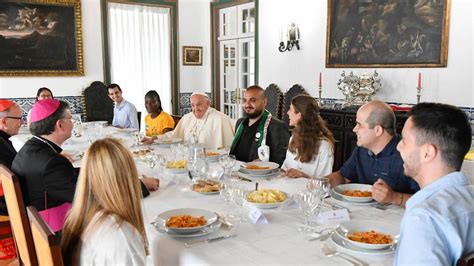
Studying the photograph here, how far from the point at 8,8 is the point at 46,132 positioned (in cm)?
567

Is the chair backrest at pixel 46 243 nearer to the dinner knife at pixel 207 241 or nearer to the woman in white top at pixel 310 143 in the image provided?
the dinner knife at pixel 207 241

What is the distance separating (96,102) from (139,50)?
142 centimetres

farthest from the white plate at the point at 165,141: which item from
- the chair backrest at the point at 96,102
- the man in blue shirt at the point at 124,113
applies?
the chair backrest at the point at 96,102

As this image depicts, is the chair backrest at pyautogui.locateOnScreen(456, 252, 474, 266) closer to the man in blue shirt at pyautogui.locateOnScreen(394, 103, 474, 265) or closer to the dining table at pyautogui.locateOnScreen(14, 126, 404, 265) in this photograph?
the man in blue shirt at pyautogui.locateOnScreen(394, 103, 474, 265)

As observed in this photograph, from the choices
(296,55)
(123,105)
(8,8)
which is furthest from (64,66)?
(296,55)

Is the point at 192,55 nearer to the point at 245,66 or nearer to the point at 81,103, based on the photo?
the point at 245,66

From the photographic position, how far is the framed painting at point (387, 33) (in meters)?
5.30

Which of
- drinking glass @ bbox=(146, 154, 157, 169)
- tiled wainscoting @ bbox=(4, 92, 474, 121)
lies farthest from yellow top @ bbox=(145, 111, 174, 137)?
drinking glass @ bbox=(146, 154, 157, 169)

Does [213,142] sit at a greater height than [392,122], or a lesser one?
lesser

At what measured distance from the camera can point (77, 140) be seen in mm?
4820

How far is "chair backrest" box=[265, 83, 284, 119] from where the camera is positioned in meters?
7.59

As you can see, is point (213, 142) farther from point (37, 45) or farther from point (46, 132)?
point (37, 45)

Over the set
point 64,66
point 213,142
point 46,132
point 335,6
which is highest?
point 335,6

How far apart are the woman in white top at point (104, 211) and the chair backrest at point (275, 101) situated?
6.07 meters
